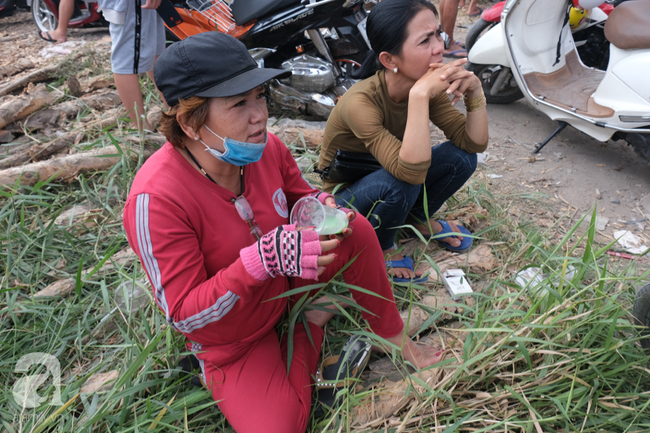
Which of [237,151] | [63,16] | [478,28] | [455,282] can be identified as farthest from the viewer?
[478,28]

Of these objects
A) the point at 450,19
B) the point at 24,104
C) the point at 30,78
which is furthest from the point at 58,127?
the point at 450,19

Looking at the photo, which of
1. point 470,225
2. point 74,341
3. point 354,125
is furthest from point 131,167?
point 470,225

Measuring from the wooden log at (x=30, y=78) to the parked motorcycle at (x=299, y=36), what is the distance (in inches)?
78.0

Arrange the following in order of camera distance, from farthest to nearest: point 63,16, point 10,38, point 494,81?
point 10,38
point 494,81
point 63,16

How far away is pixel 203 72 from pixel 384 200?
1.06m

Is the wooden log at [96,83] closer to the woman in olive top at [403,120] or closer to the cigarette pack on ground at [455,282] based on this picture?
the woman in olive top at [403,120]

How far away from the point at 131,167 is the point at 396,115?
189cm

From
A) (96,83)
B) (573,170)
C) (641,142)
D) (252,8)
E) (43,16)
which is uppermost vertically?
(252,8)

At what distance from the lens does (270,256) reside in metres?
1.24

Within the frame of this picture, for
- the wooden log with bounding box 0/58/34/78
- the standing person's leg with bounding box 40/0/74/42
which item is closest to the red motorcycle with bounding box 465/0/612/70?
the standing person's leg with bounding box 40/0/74/42

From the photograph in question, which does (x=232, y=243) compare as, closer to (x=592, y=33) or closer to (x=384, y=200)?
(x=384, y=200)

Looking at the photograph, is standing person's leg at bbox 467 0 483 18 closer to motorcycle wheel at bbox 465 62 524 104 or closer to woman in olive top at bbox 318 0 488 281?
motorcycle wheel at bbox 465 62 524 104

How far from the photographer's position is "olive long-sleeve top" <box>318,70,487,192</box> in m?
1.93

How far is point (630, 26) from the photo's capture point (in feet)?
9.80
